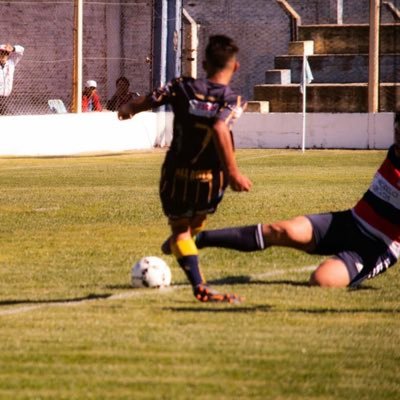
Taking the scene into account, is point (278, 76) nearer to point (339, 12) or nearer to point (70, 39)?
point (339, 12)

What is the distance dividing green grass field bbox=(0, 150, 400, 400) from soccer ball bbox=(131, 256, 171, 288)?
9cm

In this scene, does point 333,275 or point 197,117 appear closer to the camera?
point 197,117

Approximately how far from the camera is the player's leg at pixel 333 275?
9688mm

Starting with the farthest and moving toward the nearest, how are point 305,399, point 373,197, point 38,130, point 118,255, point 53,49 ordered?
point 53,49
point 38,130
point 118,255
point 373,197
point 305,399

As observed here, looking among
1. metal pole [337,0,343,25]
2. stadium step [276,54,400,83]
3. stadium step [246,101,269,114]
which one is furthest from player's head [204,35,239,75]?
metal pole [337,0,343,25]

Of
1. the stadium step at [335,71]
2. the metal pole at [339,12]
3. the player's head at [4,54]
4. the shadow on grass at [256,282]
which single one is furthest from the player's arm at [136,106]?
the metal pole at [339,12]

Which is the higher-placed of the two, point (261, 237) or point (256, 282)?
point (261, 237)

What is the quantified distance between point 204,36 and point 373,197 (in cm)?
3034

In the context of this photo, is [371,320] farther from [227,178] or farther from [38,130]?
[38,130]

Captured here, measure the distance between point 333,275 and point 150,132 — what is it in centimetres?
2216

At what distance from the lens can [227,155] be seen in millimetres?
8609

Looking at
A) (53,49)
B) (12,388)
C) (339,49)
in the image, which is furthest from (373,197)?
(53,49)

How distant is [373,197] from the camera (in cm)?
995

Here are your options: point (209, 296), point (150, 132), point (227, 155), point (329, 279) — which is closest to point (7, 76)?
point (150, 132)
